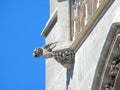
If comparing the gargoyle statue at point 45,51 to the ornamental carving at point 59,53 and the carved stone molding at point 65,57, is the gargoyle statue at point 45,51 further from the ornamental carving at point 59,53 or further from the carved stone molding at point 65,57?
the carved stone molding at point 65,57

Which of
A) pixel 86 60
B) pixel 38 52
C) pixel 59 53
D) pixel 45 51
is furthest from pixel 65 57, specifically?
pixel 86 60

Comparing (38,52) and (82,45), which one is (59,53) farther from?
(82,45)

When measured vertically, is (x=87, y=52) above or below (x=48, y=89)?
above

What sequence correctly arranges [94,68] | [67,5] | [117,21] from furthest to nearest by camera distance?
[67,5]
[94,68]
[117,21]

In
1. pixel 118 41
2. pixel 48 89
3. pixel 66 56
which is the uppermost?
pixel 118 41

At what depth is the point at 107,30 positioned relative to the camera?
12.1m

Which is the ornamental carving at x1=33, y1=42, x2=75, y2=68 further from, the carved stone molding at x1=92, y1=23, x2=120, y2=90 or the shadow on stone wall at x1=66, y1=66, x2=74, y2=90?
the carved stone molding at x1=92, y1=23, x2=120, y2=90

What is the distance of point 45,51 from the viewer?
46.8 ft

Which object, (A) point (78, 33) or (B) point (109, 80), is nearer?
(B) point (109, 80)

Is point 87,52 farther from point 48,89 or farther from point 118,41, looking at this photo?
point 48,89

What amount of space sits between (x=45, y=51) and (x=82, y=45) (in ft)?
3.84

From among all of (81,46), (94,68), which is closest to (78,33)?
(81,46)

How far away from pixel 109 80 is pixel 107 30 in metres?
0.70

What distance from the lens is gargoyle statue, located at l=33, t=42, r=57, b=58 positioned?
14.1 metres
